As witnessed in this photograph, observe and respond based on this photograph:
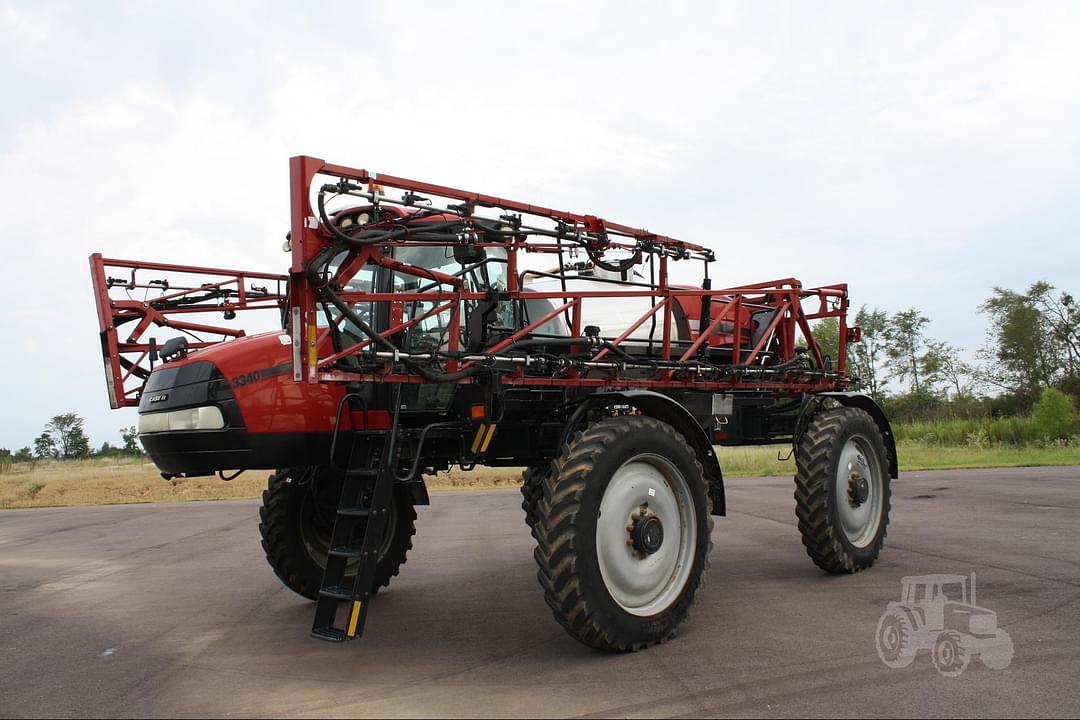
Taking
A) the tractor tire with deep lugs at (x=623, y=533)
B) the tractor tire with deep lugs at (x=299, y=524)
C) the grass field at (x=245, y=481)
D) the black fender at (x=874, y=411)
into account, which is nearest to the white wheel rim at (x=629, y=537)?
the tractor tire with deep lugs at (x=623, y=533)

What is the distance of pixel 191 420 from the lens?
507 cm

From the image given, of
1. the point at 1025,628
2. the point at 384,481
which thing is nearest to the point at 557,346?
the point at 384,481

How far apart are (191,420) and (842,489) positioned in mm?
5513

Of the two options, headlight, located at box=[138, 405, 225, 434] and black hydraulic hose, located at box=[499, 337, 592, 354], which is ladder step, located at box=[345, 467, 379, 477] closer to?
headlight, located at box=[138, 405, 225, 434]

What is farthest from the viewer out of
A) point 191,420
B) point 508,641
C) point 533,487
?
point 533,487

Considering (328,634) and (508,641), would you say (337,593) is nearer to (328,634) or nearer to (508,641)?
(328,634)

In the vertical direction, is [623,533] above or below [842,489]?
above

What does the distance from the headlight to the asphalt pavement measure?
1514mm

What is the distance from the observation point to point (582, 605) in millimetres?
4730

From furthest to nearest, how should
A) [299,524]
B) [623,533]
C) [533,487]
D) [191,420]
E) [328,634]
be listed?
[533,487] < [299,524] < [623,533] < [191,420] < [328,634]

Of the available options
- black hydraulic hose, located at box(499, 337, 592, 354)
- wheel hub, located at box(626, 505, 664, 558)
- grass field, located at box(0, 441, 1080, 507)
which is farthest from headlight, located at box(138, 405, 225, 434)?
grass field, located at box(0, 441, 1080, 507)

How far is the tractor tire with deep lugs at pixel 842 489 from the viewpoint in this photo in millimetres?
7059

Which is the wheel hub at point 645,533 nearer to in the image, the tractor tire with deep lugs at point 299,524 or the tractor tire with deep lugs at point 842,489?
the tractor tire with deep lugs at point 842,489

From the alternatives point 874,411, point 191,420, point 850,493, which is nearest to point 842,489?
point 850,493
